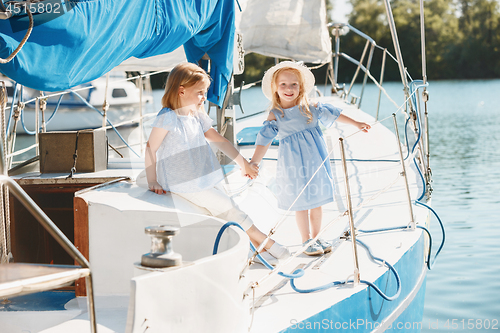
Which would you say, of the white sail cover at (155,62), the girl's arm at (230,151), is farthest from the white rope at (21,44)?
the white sail cover at (155,62)

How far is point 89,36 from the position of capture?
1875 millimetres

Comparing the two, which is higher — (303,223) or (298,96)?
(298,96)

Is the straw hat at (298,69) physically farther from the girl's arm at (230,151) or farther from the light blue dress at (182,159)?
the light blue dress at (182,159)

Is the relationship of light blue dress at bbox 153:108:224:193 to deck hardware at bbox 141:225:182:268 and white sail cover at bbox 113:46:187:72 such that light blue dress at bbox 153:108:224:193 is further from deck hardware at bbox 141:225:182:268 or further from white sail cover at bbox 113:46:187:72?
white sail cover at bbox 113:46:187:72

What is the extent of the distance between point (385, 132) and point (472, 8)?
50.8 metres

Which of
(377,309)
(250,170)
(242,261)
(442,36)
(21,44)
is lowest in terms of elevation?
(377,309)

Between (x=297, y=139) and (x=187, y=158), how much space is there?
0.75 meters

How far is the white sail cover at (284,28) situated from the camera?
6.12m

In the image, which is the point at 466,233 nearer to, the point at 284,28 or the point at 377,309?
the point at 284,28

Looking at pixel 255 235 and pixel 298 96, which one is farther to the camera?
pixel 298 96

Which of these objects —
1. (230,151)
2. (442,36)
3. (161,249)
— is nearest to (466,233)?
(230,151)

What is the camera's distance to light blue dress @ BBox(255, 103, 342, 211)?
3.05m

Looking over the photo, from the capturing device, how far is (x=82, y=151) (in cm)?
275

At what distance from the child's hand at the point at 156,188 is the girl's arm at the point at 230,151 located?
461 mm
